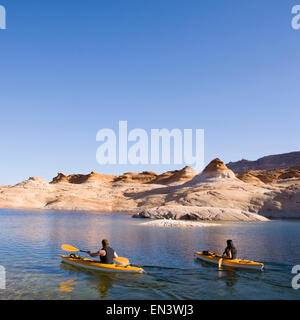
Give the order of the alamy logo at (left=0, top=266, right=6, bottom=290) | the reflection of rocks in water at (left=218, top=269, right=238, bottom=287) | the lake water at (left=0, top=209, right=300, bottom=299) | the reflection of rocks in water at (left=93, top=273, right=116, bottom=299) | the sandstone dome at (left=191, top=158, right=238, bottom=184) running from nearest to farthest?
the lake water at (left=0, top=209, right=300, bottom=299), the reflection of rocks in water at (left=93, top=273, right=116, bottom=299), the alamy logo at (left=0, top=266, right=6, bottom=290), the reflection of rocks in water at (left=218, top=269, right=238, bottom=287), the sandstone dome at (left=191, top=158, right=238, bottom=184)

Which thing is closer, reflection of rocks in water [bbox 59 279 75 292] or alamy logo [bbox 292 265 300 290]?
reflection of rocks in water [bbox 59 279 75 292]

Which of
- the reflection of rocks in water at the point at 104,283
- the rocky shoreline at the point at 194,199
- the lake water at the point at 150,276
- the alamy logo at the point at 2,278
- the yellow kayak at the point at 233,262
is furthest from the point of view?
the rocky shoreline at the point at 194,199


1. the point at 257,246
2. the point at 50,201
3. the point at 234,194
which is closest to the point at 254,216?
the point at 234,194

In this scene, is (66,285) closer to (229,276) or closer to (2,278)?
(2,278)

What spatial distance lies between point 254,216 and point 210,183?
3670 centimetres

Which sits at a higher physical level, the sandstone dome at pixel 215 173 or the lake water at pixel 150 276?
the sandstone dome at pixel 215 173

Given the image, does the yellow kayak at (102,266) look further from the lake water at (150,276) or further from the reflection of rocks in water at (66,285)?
the reflection of rocks in water at (66,285)

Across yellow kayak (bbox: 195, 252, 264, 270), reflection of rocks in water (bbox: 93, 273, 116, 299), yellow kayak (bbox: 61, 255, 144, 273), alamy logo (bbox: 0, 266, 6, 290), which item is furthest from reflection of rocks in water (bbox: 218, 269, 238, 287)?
alamy logo (bbox: 0, 266, 6, 290)

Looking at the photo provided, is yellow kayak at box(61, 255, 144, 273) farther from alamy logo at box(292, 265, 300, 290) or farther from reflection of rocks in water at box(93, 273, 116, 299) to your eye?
alamy logo at box(292, 265, 300, 290)

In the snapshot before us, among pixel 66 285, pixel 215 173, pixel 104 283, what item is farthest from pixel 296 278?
pixel 215 173

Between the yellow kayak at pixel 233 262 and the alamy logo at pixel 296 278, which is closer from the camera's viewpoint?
the alamy logo at pixel 296 278

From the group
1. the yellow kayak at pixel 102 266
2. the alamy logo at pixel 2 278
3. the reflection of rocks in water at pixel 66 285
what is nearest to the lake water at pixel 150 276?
the reflection of rocks in water at pixel 66 285

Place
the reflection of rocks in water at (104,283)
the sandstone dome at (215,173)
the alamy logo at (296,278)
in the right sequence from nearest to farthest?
the reflection of rocks in water at (104,283), the alamy logo at (296,278), the sandstone dome at (215,173)
